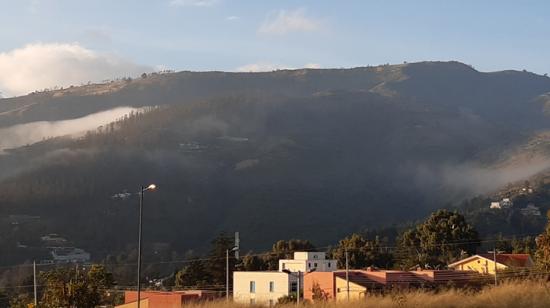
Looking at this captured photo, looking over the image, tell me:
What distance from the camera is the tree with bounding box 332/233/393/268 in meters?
67.8

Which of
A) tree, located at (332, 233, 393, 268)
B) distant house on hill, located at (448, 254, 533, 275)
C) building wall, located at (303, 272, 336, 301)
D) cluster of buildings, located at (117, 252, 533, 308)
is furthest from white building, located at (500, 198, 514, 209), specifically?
building wall, located at (303, 272, 336, 301)

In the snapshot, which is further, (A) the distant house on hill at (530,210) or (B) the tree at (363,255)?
(A) the distant house on hill at (530,210)

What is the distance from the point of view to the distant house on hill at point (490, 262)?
5453cm

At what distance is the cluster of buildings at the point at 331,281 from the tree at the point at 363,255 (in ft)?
11.3

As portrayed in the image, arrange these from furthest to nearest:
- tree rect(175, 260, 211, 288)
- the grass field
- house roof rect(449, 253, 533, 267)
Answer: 1. tree rect(175, 260, 211, 288)
2. house roof rect(449, 253, 533, 267)
3. the grass field

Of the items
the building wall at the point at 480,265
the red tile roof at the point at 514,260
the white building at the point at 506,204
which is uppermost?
the white building at the point at 506,204

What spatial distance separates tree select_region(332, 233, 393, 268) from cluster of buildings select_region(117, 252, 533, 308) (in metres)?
3.45

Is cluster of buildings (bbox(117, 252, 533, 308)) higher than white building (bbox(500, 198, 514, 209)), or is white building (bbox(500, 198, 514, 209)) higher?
white building (bbox(500, 198, 514, 209))

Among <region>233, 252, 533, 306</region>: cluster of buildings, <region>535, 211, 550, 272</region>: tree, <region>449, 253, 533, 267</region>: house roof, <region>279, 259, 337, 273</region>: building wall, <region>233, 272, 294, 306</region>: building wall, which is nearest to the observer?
<region>535, 211, 550, 272</region>: tree

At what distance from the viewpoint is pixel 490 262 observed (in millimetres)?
56781

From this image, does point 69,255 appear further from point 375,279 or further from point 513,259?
point 375,279

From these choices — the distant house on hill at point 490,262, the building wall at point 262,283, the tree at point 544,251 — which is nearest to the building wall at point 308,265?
the building wall at point 262,283

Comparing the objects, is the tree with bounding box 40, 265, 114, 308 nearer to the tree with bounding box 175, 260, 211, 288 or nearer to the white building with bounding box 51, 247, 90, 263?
the tree with bounding box 175, 260, 211, 288

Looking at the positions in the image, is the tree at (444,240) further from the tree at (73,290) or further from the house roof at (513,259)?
the tree at (73,290)
